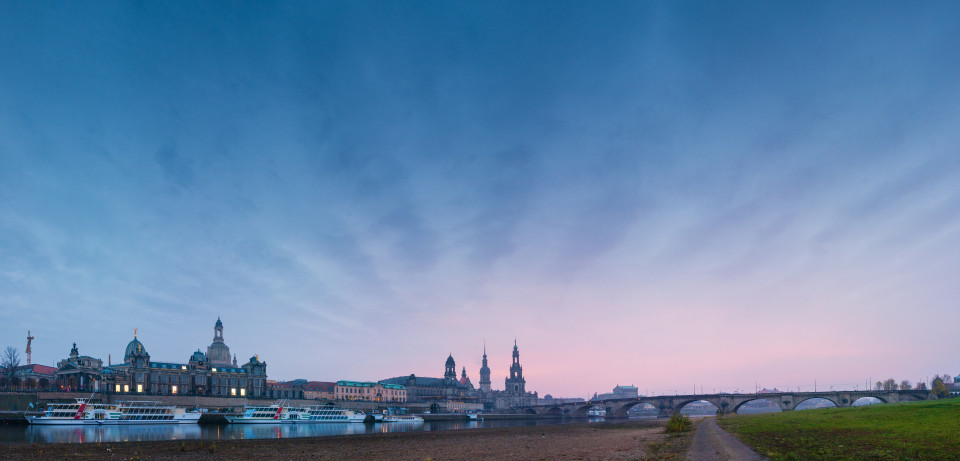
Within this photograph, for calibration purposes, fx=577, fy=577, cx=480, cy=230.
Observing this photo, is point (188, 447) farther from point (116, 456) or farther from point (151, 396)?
point (151, 396)

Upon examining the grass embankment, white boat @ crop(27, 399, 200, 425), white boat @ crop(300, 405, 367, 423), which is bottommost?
white boat @ crop(300, 405, 367, 423)

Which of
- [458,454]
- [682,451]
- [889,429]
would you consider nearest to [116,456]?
[458,454]

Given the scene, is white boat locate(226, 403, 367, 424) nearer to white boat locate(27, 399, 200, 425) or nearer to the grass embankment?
white boat locate(27, 399, 200, 425)

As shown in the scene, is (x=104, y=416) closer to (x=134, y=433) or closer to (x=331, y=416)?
(x=134, y=433)

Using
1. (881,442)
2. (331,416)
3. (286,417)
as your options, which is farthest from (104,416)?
(881,442)

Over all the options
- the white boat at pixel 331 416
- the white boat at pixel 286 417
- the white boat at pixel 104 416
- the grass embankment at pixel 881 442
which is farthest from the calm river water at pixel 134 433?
the grass embankment at pixel 881 442

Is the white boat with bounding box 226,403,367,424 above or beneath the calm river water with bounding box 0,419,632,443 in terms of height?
beneath

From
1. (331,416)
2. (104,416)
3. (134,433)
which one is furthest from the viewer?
(331,416)

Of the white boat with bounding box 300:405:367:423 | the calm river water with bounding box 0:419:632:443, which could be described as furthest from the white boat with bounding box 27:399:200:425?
the white boat with bounding box 300:405:367:423

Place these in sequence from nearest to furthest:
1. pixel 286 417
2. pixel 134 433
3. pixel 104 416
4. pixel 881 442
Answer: pixel 881 442, pixel 134 433, pixel 104 416, pixel 286 417

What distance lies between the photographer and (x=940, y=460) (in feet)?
89.6

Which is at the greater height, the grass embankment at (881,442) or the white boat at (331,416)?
the grass embankment at (881,442)

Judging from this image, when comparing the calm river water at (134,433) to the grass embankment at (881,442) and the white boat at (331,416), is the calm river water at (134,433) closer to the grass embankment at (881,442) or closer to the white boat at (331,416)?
the white boat at (331,416)

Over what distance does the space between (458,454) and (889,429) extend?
1387 inches
